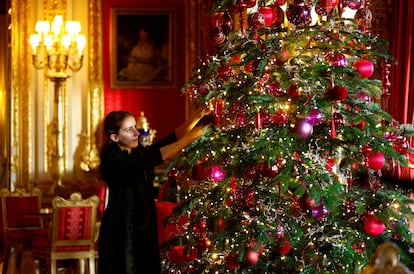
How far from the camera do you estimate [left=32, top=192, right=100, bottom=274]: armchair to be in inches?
298

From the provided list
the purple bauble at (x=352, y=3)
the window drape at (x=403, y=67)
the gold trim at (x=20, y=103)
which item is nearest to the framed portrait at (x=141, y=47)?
the gold trim at (x=20, y=103)

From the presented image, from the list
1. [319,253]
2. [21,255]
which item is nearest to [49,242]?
[21,255]

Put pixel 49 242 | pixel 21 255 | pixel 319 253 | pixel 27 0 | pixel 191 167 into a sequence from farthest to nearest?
pixel 27 0 < pixel 21 255 < pixel 49 242 < pixel 191 167 < pixel 319 253

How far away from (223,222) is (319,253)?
0.49m

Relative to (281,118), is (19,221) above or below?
below

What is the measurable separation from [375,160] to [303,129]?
0.36 meters

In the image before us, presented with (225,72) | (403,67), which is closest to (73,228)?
(403,67)

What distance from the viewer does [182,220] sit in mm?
6562

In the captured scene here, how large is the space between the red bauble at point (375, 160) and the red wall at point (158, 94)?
7.37 metres

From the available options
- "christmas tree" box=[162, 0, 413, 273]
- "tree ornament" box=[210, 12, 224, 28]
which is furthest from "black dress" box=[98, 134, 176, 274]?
"tree ornament" box=[210, 12, 224, 28]

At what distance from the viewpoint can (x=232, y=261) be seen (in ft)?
14.3

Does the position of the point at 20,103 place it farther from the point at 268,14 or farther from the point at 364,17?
the point at 364,17

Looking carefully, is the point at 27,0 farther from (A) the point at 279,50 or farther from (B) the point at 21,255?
(A) the point at 279,50

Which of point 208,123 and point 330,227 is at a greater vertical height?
point 208,123
